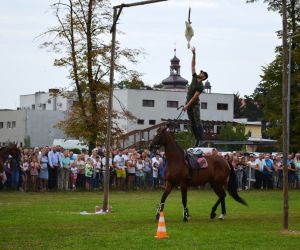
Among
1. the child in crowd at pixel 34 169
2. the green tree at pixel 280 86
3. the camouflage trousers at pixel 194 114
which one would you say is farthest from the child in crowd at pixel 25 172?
the green tree at pixel 280 86

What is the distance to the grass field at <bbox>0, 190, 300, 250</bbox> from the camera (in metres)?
16.2

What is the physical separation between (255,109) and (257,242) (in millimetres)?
135880

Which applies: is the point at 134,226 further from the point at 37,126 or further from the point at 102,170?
the point at 37,126

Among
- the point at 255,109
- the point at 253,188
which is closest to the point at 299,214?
the point at 253,188

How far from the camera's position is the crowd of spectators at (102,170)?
122 ft

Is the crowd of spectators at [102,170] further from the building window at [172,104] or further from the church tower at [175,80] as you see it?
the church tower at [175,80]

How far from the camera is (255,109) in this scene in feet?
496

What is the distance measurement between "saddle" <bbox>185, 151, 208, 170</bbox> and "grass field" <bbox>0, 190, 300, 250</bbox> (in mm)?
1525

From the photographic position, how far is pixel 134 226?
20.2 m

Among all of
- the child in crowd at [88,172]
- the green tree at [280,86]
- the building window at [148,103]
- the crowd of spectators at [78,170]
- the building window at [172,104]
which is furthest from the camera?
the building window at [172,104]

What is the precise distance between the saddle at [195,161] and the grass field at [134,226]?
1.52 meters

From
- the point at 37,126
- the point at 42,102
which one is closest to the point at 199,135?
the point at 37,126

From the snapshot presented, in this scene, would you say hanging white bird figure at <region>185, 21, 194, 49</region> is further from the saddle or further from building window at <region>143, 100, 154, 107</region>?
building window at <region>143, 100, 154, 107</region>

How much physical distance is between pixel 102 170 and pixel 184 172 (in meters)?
17.3
